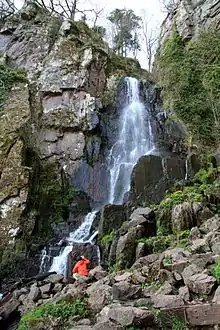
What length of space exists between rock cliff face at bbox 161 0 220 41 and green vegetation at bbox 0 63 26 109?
1029 cm

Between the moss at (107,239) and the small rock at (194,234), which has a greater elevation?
the moss at (107,239)

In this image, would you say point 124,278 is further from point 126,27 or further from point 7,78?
point 126,27

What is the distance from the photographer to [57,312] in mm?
7309

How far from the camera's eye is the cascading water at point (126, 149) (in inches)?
613

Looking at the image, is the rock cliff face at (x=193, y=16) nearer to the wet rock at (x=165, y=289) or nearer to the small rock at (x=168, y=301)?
the wet rock at (x=165, y=289)

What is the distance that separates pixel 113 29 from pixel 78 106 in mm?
17947

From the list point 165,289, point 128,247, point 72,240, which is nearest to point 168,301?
point 165,289

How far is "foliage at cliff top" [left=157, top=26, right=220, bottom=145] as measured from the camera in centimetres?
1859

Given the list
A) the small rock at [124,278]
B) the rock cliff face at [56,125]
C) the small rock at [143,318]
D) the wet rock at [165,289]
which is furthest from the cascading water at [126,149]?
the small rock at [143,318]

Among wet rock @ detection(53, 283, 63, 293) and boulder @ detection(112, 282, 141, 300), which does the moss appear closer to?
Result: wet rock @ detection(53, 283, 63, 293)

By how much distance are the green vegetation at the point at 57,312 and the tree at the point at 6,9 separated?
83.1ft

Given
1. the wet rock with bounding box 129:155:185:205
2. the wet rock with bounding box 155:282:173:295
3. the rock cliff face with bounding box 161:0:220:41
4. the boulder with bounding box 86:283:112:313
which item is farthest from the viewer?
the rock cliff face with bounding box 161:0:220:41

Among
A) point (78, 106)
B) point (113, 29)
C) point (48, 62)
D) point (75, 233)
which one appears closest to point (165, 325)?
point (75, 233)

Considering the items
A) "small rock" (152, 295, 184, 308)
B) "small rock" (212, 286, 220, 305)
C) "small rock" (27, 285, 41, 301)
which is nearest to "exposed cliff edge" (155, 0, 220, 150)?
"small rock" (27, 285, 41, 301)
